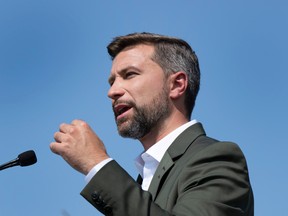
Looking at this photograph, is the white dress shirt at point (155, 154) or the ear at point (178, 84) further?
the ear at point (178, 84)

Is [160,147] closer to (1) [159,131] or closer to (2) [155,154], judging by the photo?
(2) [155,154]

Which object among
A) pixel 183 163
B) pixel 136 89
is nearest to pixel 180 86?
pixel 136 89

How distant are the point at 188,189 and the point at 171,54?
7.92 feet

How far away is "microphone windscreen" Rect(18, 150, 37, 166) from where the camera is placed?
5520 mm

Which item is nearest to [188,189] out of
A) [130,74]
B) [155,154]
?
[155,154]

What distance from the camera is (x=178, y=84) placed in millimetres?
6039

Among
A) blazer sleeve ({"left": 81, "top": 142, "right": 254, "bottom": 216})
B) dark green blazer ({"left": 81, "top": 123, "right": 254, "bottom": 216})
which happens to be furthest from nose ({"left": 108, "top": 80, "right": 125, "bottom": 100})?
blazer sleeve ({"left": 81, "top": 142, "right": 254, "bottom": 216})

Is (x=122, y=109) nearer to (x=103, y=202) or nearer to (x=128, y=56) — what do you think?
(x=128, y=56)

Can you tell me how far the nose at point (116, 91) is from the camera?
5.69 meters

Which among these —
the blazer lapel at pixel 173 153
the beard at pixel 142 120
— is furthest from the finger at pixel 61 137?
the beard at pixel 142 120

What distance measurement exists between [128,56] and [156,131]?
0.98 m

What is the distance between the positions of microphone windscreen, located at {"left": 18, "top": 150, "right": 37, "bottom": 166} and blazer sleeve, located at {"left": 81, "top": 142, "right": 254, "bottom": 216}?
1.60 metres

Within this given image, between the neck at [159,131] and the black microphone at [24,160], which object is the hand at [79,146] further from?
the neck at [159,131]

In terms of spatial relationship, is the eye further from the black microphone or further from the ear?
the black microphone
